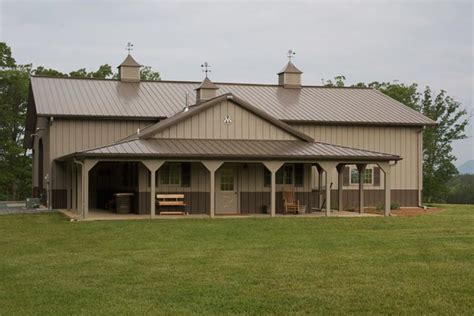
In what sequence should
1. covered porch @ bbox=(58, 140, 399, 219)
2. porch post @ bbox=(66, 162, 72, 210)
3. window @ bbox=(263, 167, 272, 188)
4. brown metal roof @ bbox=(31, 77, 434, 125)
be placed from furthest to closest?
1. brown metal roof @ bbox=(31, 77, 434, 125)
2. porch post @ bbox=(66, 162, 72, 210)
3. window @ bbox=(263, 167, 272, 188)
4. covered porch @ bbox=(58, 140, 399, 219)

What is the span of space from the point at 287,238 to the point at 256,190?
31.4ft

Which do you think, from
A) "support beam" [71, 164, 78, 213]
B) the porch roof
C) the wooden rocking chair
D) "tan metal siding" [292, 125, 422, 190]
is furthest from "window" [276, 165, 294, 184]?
"support beam" [71, 164, 78, 213]

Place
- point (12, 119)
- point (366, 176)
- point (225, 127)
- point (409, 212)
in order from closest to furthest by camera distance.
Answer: point (225, 127)
point (409, 212)
point (366, 176)
point (12, 119)

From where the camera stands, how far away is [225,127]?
1109 inches

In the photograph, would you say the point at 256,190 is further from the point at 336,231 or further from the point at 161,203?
the point at 336,231

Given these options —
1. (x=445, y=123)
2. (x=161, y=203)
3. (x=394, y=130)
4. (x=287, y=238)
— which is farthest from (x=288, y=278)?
(x=445, y=123)

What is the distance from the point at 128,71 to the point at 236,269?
23.6 metres

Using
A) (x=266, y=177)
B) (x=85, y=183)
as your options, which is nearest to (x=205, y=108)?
(x=266, y=177)

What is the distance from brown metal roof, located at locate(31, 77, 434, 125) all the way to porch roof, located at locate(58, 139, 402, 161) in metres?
4.66

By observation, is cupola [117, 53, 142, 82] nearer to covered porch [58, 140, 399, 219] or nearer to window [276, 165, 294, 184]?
covered porch [58, 140, 399, 219]

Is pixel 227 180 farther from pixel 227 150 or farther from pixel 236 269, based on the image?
pixel 236 269

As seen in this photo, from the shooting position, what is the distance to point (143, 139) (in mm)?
26984

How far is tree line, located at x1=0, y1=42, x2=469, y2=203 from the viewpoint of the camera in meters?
46.5

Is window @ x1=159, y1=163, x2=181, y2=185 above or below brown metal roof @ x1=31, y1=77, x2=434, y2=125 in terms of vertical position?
below
